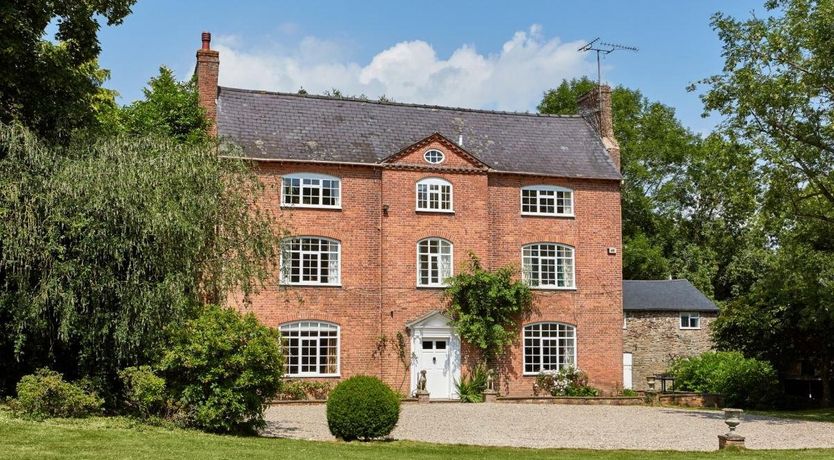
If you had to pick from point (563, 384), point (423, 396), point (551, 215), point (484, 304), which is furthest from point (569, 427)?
point (551, 215)

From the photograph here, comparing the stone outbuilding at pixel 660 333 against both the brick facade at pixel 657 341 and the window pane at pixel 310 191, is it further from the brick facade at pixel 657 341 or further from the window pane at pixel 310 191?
the window pane at pixel 310 191

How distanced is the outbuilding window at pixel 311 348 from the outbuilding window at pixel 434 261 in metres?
3.56

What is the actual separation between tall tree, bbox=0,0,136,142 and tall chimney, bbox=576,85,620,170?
769 inches

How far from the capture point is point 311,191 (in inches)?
1190

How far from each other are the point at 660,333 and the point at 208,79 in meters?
22.6

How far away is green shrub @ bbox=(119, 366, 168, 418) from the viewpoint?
Result: 18109 mm

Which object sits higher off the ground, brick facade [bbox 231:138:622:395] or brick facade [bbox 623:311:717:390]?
brick facade [bbox 231:138:622:395]

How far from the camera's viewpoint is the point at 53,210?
17.8 metres

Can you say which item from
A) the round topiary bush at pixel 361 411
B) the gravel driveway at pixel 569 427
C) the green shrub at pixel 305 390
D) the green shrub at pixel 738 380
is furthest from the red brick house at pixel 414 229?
the round topiary bush at pixel 361 411

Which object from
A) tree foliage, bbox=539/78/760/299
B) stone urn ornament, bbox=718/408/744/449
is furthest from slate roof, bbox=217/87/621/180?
tree foliage, bbox=539/78/760/299

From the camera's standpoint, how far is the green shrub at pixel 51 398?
17516 millimetres

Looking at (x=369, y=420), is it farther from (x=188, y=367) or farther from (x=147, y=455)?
(x=147, y=455)

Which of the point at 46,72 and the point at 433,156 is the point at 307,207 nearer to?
the point at 433,156

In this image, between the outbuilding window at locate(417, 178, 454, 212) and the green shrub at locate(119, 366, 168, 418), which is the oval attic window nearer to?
the outbuilding window at locate(417, 178, 454, 212)
